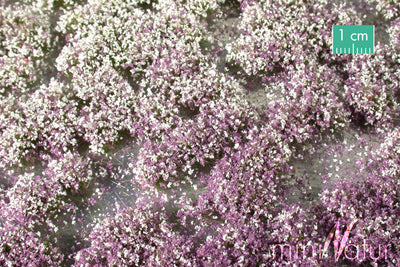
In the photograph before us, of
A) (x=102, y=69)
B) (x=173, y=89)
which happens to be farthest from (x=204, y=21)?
(x=102, y=69)

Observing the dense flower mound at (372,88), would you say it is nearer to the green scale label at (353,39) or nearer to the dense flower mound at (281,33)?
the green scale label at (353,39)

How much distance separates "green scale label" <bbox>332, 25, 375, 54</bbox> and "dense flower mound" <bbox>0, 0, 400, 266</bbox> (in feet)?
0.58

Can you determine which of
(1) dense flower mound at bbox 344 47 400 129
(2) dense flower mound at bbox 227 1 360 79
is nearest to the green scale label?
(2) dense flower mound at bbox 227 1 360 79

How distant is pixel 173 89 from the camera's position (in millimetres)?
8391

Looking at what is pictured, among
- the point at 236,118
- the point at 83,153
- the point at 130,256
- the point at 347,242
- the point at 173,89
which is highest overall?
the point at 173,89

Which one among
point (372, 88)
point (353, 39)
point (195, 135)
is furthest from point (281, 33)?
point (195, 135)

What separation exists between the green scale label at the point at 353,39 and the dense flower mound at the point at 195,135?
0.58ft

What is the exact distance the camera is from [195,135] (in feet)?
26.0

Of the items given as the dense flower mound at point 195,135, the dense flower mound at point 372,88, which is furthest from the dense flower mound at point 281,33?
the dense flower mound at point 372,88

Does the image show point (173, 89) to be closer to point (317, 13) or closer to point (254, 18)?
point (254, 18)

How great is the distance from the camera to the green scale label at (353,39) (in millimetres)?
8859

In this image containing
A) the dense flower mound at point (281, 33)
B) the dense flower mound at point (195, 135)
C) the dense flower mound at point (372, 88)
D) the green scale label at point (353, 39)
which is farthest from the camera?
the green scale label at point (353, 39)

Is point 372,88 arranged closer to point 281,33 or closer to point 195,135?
point 281,33

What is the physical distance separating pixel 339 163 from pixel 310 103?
1278 millimetres
